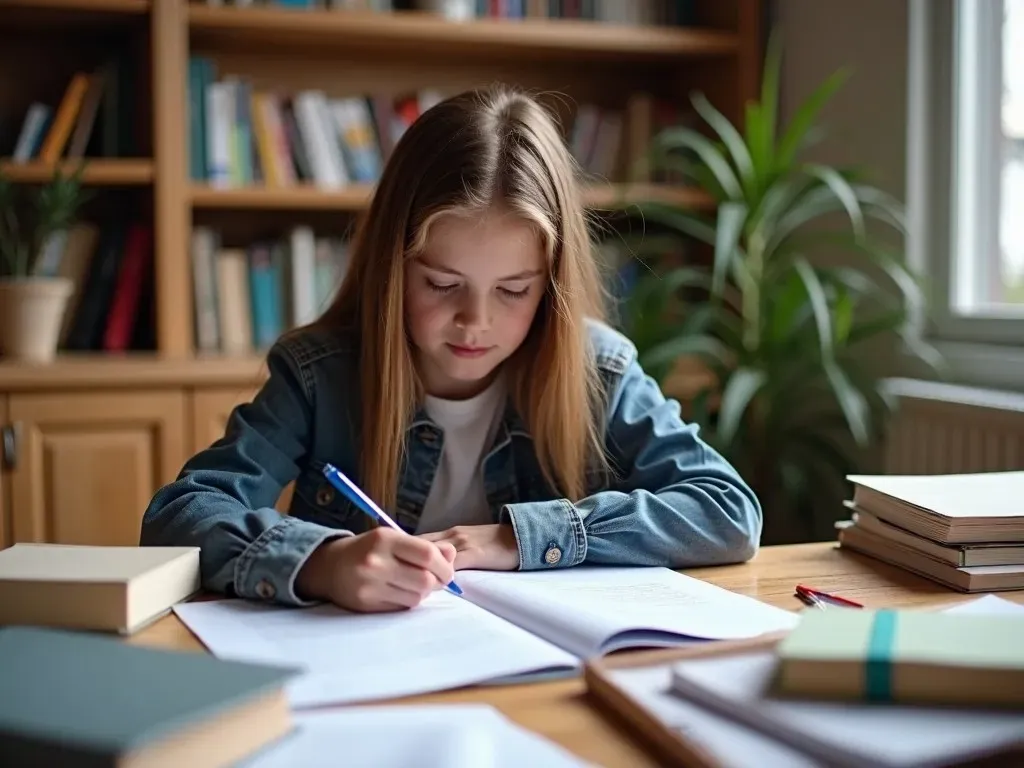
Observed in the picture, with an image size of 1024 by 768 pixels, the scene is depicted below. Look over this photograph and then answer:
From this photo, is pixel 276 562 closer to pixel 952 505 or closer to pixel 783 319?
pixel 952 505

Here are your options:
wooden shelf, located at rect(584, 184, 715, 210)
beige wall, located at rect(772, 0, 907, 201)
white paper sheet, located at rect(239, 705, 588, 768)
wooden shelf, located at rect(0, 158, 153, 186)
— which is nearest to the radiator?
beige wall, located at rect(772, 0, 907, 201)

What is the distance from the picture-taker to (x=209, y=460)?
1217 millimetres

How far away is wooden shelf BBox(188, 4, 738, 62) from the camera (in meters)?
2.52

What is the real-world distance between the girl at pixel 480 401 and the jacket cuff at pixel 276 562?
0.10 meters

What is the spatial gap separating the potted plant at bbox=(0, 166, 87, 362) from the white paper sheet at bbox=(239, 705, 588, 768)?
6.30ft

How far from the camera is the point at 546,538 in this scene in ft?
3.67

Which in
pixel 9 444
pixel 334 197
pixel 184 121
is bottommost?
pixel 9 444

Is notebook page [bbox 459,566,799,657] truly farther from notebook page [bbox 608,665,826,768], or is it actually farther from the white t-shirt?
the white t-shirt

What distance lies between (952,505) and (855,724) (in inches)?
20.1

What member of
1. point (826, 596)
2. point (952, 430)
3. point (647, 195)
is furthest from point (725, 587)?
point (647, 195)

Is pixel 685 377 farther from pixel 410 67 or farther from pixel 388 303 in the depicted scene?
pixel 388 303

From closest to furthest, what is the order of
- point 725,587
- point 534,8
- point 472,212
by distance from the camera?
point 725,587, point 472,212, point 534,8

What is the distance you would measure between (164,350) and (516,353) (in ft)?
4.32

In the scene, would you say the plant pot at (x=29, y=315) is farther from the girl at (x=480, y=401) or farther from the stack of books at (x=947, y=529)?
the stack of books at (x=947, y=529)
